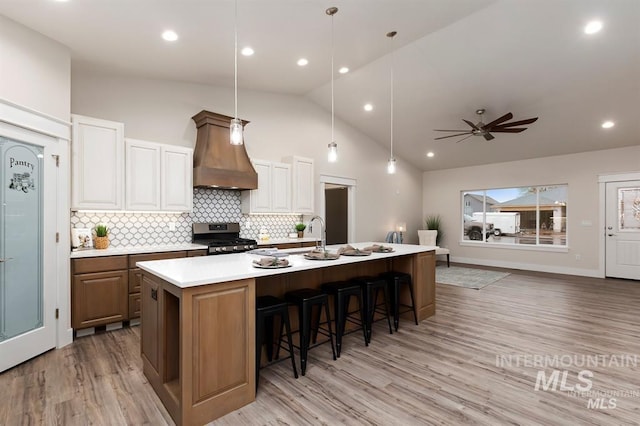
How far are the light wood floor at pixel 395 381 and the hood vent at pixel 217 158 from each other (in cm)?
214

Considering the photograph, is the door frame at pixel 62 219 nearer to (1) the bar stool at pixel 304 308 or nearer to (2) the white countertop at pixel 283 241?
(1) the bar stool at pixel 304 308

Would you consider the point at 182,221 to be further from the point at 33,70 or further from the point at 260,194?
the point at 33,70

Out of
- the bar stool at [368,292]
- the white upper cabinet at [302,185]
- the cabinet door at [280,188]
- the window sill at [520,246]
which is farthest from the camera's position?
the window sill at [520,246]

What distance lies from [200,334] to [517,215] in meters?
8.27

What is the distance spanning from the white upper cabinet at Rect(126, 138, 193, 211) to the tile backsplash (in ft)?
1.15

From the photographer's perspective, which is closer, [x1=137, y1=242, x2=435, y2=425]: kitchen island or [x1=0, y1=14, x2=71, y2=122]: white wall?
[x1=137, y1=242, x2=435, y2=425]: kitchen island

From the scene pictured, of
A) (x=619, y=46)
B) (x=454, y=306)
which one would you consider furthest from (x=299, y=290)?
(x=619, y=46)

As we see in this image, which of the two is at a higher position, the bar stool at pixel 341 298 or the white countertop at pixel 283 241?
the white countertop at pixel 283 241

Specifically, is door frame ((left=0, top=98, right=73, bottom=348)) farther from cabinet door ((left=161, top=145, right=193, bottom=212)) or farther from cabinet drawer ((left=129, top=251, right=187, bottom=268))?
cabinet door ((left=161, top=145, right=193, bottom=212))

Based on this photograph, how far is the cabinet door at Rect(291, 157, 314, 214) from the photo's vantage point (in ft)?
18.8

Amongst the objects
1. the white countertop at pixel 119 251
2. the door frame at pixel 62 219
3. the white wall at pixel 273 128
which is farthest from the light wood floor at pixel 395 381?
the white wall at pixel 273 128

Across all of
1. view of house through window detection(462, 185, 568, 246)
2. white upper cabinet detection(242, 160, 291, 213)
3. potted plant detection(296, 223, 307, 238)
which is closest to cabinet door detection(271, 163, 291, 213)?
white upper cabinet detection(242, 160, 291, 213)

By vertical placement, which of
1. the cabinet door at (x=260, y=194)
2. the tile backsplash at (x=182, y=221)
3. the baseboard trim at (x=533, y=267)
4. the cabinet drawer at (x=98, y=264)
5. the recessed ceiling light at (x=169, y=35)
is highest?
the recessed ceiling light at (x=169, y=35)

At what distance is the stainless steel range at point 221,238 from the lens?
14.7ft
